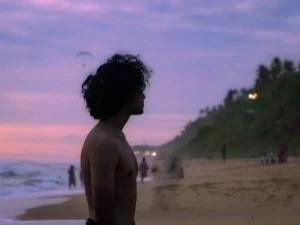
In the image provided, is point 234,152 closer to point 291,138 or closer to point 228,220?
point 291,138

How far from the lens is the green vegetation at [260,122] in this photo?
56.7m

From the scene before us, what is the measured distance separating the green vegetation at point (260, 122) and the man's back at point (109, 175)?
43.2 meters

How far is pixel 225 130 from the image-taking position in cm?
7175

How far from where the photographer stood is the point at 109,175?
2895mm

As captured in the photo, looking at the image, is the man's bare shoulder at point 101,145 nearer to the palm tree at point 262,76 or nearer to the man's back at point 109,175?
the man's back at point 109,175

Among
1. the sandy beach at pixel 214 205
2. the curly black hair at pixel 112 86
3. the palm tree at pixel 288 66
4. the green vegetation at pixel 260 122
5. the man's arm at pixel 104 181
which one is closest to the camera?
the man's arm at pixel 104 181

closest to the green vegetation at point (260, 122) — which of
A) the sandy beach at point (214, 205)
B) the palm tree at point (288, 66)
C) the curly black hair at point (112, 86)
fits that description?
the palm tree at point (288, 66)

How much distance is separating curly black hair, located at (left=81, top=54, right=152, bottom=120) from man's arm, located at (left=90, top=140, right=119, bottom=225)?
21cm

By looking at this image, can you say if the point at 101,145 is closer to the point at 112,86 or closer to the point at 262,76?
the point at 112,86

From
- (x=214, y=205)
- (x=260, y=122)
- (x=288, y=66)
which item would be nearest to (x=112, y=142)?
(x=214, y=205)

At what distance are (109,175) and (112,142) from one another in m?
0.15

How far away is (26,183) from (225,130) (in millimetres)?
35905

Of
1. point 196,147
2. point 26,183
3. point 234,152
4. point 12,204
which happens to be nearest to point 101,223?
point 12,204

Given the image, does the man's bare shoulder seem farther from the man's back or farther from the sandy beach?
the sandy beach
